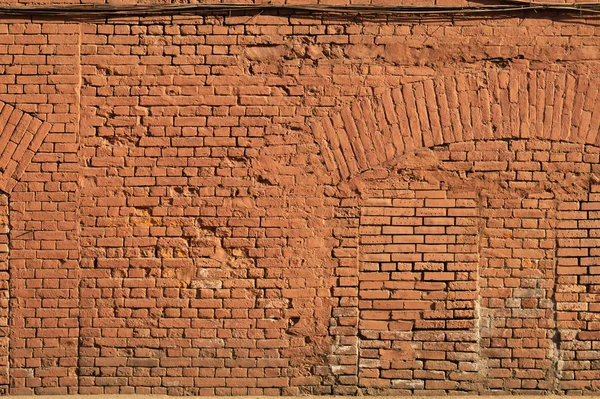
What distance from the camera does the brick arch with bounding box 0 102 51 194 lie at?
5.08m

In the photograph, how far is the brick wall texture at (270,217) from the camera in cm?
510

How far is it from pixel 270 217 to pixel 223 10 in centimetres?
146

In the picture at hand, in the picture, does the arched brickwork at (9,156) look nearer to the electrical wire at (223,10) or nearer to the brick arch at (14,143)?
the brick arch at (14,143)

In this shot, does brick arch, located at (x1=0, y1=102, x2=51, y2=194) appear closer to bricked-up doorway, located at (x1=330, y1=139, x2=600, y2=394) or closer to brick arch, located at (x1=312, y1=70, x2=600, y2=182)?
brick arch, located at (x1=312, y1=70, x2=600, y2=182)

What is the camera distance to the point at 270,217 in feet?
16.8

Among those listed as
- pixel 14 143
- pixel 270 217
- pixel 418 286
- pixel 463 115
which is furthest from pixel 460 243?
pixel 14 143

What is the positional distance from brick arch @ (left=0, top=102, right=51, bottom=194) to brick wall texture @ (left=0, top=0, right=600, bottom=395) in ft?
0.05

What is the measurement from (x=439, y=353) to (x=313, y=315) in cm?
91

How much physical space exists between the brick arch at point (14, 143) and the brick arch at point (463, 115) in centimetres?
201

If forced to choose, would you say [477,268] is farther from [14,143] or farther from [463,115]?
[14,143]

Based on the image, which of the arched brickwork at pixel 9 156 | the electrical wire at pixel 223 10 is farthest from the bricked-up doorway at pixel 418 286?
the arched brickwork at pixel 9 156

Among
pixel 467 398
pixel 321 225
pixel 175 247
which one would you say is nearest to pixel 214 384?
pixel 175 247

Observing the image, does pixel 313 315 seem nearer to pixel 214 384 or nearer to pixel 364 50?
pixel 214 384

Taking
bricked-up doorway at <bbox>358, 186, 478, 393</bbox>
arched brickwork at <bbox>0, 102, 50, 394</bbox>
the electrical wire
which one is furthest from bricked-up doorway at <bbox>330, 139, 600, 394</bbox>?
arched brickwork at <bbox>0, 102, 50, 394</bbox>
